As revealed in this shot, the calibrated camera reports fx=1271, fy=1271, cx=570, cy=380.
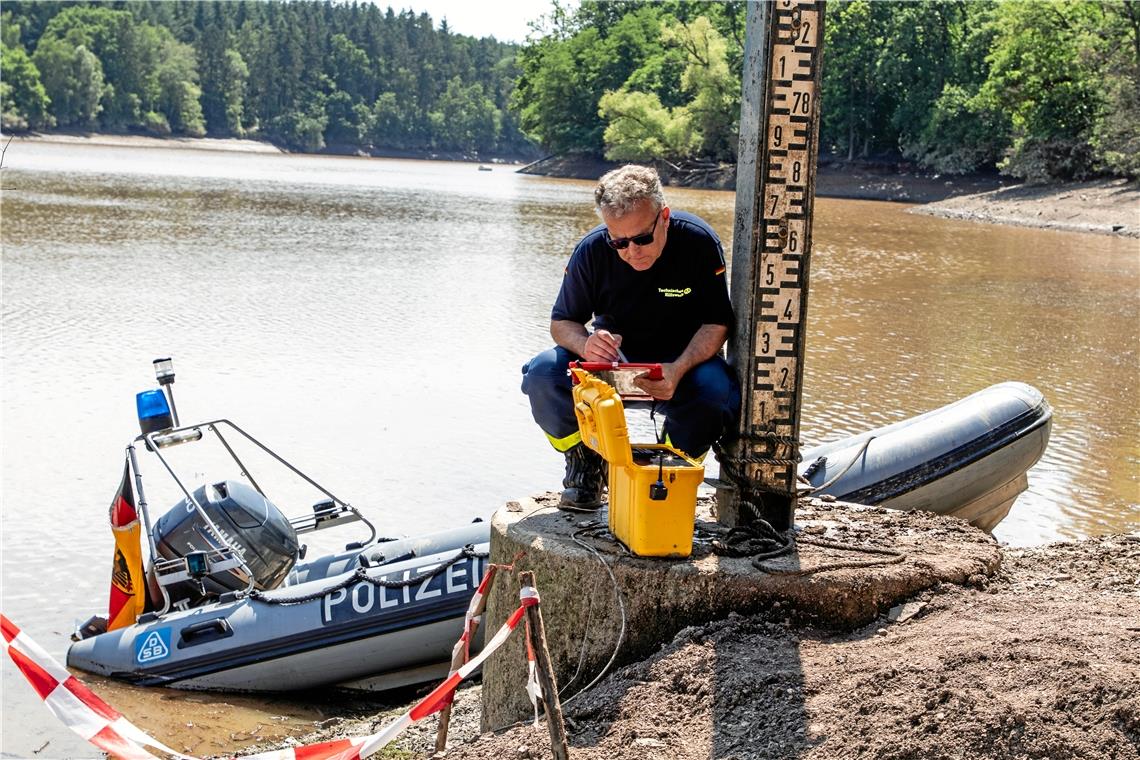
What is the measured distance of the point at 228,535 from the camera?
20.1 feet

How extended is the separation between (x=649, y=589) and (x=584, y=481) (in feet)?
2.38

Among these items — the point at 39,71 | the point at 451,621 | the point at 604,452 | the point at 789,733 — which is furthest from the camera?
the point at 39,71

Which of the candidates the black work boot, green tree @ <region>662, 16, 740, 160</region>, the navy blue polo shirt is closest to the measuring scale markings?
the navy blue polo shirt

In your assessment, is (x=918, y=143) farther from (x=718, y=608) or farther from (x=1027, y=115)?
(x=718, y=608)

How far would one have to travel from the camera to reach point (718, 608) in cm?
403

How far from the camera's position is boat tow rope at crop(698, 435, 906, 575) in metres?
4.12

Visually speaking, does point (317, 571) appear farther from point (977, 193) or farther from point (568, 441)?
point (977, 193)

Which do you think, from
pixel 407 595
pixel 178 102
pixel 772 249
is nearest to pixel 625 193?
pixel 772 249

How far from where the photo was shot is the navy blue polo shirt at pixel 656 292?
443 cm

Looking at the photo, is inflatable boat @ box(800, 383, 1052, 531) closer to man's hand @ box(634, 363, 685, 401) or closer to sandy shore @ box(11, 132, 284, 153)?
man's hand @ box(634, 363, 685, 401)

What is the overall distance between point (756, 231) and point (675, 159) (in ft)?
209

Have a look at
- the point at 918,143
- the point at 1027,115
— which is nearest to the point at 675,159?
the point at 918,143

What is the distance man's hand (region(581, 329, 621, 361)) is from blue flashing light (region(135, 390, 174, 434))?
2.95 m

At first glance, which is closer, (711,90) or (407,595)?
(407,595)
